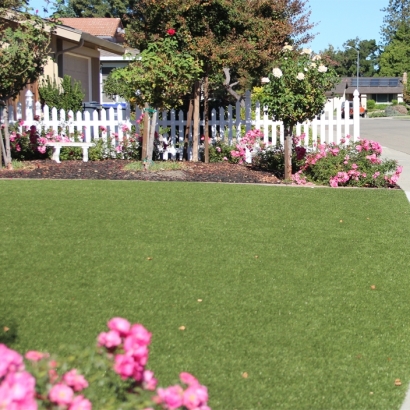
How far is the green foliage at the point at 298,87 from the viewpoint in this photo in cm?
1184

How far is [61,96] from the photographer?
57.2 feet

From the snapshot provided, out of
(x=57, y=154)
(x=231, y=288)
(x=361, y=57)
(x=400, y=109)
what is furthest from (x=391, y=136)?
(x=361, y=57)

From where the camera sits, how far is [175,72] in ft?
41.5

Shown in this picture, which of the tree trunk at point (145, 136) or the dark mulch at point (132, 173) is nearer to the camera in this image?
the dark mulch at point (132, 173)

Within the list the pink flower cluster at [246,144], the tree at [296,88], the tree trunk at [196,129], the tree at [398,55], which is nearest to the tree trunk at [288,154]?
the tree at [296,88]

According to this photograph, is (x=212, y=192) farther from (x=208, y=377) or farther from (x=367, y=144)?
(x=208, y=377)

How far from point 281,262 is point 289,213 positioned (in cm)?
245

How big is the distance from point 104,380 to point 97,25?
1237 inches

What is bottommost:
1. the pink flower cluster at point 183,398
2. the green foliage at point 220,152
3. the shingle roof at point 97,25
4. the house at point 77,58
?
the green foliage at point 220,152

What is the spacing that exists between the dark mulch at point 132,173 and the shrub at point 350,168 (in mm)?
673

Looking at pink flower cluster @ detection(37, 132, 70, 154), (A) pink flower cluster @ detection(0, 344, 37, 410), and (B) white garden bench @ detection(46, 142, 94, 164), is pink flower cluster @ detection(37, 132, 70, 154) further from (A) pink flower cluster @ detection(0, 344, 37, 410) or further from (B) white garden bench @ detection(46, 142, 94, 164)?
(A) pink flower cluster @ detection(0, 344, 37, 410)

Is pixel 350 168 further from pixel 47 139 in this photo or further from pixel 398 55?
pixel 398 55

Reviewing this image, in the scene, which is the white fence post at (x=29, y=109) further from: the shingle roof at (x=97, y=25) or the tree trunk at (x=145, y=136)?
the shingle roof at (x=97, y=25)

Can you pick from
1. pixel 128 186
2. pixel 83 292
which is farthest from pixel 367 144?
pixel 83 292
